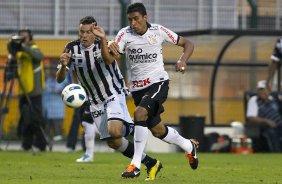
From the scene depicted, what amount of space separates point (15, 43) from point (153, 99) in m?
7.07

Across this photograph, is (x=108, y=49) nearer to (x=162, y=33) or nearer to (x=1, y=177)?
(x=162, y=33)

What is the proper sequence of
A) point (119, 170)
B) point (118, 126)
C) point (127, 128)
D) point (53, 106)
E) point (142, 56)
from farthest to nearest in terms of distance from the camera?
point (53, 106) → point (119, 170) → point (127, 128) → point (118, 126) → point (142, 56)

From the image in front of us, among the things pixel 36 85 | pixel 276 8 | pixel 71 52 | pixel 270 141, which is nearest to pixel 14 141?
pixel 36 85

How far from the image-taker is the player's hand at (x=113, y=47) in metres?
11.7

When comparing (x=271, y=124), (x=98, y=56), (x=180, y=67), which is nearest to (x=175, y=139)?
(x=180, y=67)

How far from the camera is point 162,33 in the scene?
12.0 meters

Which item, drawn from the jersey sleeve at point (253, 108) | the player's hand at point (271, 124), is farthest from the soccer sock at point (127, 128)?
the jersey sleeve at point (253, 108)

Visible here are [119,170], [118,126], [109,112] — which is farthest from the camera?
[119,170]

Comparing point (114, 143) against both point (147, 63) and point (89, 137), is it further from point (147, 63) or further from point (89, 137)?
point (89, 137)

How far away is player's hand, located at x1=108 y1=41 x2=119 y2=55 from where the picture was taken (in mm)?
11655

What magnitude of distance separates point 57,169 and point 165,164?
2428 mm

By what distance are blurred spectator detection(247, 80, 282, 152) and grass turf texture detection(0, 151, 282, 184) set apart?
2.27 m

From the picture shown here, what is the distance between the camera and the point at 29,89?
19297 mm

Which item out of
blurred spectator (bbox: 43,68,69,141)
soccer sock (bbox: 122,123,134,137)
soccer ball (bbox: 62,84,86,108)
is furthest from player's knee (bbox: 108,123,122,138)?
blurred spectator (bbox: 43,68,69,141)
